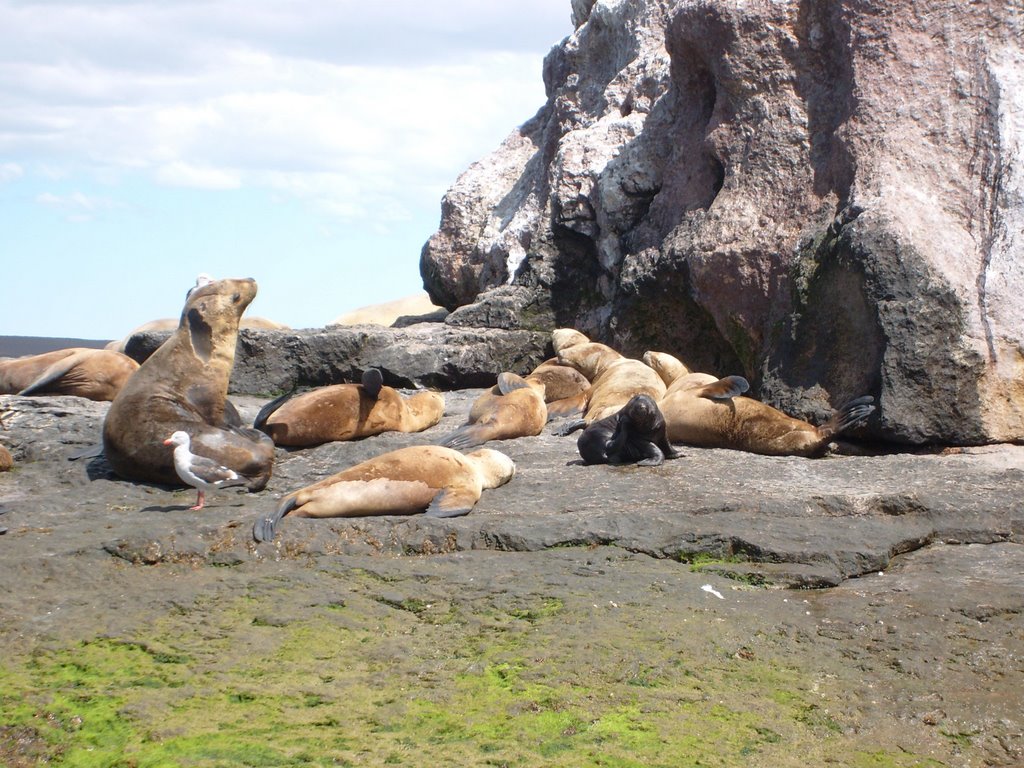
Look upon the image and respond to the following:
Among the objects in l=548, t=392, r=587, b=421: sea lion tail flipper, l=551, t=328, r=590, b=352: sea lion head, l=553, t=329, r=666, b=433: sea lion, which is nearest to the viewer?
l=553, t=329, r=666, b=433: sea lion

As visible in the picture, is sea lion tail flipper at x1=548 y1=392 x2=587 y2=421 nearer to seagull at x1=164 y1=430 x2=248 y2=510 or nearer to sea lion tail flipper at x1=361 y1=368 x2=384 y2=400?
sea lion tail flipper at x1=361 y1=368 x2=384 y2=400

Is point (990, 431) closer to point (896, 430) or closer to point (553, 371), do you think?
point (896, 430)

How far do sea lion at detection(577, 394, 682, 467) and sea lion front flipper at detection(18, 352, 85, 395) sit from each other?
430cm

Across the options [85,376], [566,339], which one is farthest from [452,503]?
[566,339]

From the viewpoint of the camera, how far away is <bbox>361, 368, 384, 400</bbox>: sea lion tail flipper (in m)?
8.16

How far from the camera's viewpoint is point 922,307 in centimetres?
784

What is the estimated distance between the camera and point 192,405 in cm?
728

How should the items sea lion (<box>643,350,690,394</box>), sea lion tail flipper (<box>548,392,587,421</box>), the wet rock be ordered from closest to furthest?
the wet rock, sea lion tail flipper (<box>548,392,587,421</box>), sea lion (<box>643,350,690,394</box>)

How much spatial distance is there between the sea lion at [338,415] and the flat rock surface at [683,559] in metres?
0.84

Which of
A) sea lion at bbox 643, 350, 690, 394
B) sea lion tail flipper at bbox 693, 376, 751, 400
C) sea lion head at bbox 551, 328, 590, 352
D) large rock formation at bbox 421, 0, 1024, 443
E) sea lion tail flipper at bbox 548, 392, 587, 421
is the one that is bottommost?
sea lion tail flipper at bbox 548, 392, 587, 421

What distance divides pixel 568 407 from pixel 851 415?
8.26 feet

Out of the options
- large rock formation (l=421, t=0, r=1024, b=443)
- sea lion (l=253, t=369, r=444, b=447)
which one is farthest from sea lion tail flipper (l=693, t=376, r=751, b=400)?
sea lion (l=253, t=369, r=444, b=447)

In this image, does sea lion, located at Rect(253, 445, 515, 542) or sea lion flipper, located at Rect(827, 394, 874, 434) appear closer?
sea lion, located at Rect(253, 445, 515, 542)

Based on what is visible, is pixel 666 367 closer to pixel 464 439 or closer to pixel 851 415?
pixel 851 415
